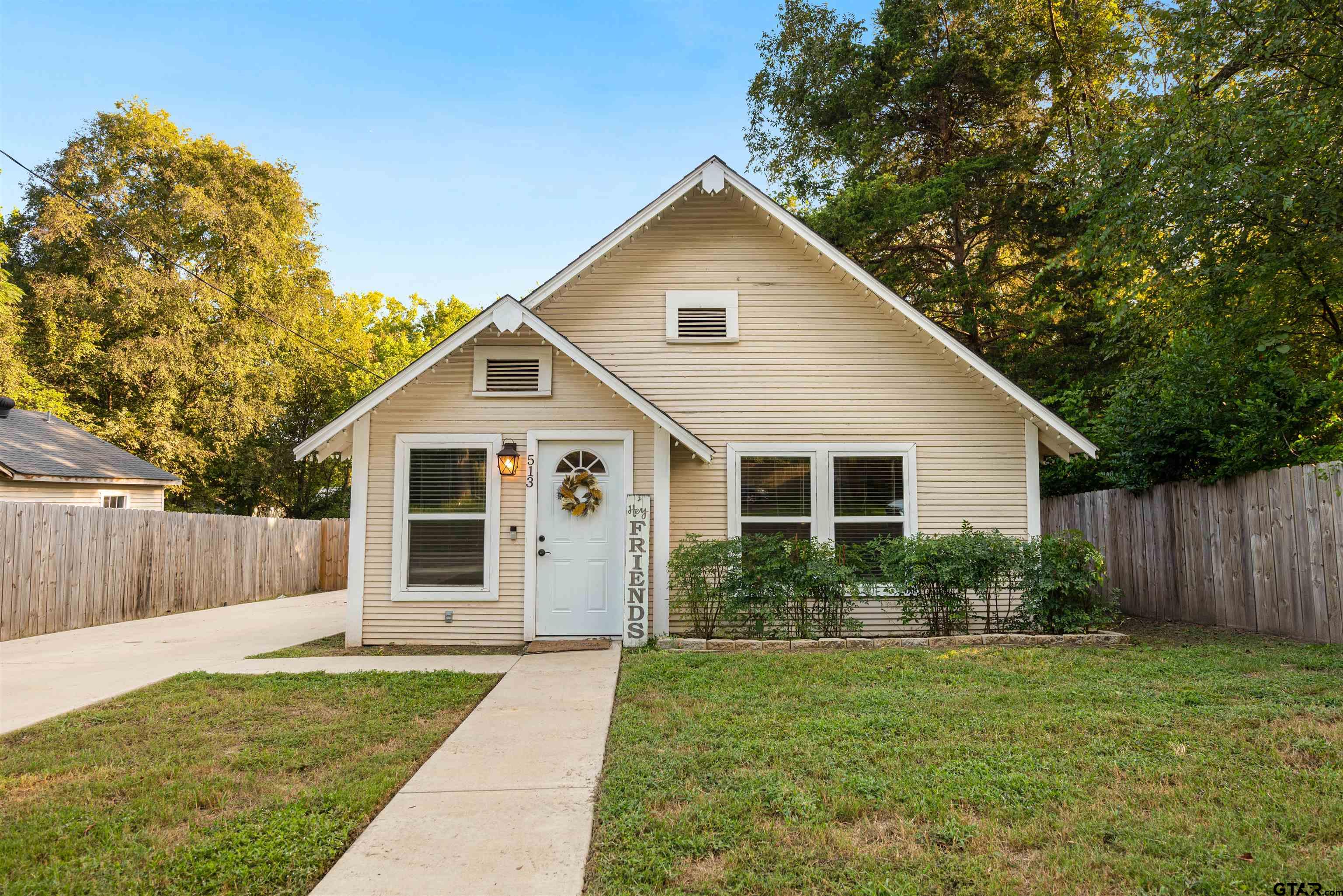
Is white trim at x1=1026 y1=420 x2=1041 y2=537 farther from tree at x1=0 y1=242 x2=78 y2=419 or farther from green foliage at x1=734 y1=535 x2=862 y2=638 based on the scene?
tree at x1=0 y1=242 x2=78 y2=419

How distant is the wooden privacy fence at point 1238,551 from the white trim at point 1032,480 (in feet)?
6.24

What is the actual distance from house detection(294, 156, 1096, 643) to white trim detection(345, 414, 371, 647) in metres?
0.02

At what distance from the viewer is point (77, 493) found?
50.0 ft

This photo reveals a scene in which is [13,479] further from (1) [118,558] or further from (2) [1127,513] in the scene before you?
(2) [1127,513]

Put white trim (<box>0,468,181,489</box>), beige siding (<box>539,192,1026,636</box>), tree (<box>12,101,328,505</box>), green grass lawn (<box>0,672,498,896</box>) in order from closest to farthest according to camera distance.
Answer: green grass lawn (<box>0,672,498,896</box>) < beige siding (<box>539,192,1026,636</box>) < white trim (<box>0,468,181,489</box>) < tree (<box>12,101,328,505</box>)

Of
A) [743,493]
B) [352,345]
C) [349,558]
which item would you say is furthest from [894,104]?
[352,345]

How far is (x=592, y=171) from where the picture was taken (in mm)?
17281

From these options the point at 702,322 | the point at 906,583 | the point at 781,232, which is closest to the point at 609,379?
the point at 702,322

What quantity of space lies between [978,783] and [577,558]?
5.53 metres

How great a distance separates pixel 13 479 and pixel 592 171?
39.8 ft

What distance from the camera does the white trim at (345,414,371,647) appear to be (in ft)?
28.2

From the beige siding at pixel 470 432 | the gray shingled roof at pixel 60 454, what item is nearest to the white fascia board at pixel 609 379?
the beige siding at pixel 470 432

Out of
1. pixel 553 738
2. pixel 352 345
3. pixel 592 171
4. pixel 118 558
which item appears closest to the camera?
pixel 553 738

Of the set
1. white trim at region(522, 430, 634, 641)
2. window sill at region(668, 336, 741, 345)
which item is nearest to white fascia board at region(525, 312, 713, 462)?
white trim at region(522, 430, 634, 641)
